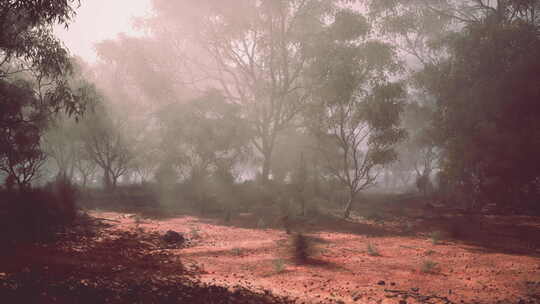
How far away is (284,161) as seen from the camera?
34250mm

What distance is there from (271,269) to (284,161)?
26002mm

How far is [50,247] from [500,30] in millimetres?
23621

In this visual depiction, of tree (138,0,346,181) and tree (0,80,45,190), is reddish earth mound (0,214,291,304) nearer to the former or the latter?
tree (0,80,45,190)

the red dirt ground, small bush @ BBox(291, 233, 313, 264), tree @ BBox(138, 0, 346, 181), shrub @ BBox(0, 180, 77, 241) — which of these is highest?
tree @ BBox(138, 0, 346, 181)

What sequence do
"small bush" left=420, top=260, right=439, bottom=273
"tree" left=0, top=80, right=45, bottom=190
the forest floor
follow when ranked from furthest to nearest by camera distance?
1. "tree" left=0, top=80, right=45, bottom=190
2. "small bush" left=420, top=260, right=439, bottom=273
3. the forest floor

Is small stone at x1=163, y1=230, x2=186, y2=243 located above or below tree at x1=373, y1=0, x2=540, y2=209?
below

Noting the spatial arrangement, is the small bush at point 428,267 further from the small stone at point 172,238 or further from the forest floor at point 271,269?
the small stone at point 172,238

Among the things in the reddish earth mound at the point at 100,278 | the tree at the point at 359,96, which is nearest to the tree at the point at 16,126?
the reddish earth mound at the point at 100,278

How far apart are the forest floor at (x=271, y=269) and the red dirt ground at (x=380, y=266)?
0.9 inches

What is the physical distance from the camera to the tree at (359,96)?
1852 cm

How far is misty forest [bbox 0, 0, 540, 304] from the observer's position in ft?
23.2

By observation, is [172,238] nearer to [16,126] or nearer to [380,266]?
[380,266]

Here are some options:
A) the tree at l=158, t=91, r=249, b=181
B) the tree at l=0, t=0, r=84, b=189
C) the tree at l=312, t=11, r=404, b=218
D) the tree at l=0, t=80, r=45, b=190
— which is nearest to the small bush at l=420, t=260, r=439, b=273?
the tree at l=312, t=11, r=404, b=218

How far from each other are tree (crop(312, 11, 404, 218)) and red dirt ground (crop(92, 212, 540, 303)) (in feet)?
19.0
